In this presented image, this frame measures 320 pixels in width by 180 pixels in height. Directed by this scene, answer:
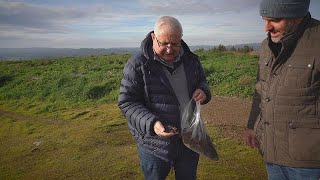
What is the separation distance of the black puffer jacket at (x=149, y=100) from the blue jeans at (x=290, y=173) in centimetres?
78

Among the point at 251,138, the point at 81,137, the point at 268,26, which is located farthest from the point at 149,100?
the point at 81,137

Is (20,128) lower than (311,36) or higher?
lower

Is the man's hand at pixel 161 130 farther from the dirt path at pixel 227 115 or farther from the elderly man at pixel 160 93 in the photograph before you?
the dirt path at pixel 227 115

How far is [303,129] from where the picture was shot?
221 cm

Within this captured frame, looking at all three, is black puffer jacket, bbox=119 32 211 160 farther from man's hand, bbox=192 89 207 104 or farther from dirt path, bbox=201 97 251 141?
dirt path, bbox=201 97 251 141

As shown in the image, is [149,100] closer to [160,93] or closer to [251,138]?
[160,93]

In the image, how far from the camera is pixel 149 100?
9.04ft

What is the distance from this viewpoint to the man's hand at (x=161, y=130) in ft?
8.22

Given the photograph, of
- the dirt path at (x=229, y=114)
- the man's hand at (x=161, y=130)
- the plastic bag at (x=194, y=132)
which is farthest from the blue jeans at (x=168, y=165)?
the dirt path at (x=229, y=114)

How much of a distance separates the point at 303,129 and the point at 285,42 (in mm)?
595

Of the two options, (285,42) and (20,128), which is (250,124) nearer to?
(285,42)

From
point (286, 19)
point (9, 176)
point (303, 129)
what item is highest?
point (286, 19)

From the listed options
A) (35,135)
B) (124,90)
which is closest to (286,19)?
(124,90)

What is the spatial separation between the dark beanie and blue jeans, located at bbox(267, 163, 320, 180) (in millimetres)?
1062
